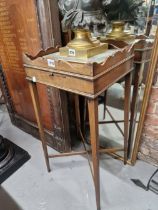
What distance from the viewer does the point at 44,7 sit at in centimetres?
109

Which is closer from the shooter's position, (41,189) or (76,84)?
(76,84)

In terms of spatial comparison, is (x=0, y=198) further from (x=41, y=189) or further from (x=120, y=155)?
(x=120, y=155)

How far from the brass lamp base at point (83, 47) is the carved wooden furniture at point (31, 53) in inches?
13.0

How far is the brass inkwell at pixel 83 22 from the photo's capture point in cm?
82

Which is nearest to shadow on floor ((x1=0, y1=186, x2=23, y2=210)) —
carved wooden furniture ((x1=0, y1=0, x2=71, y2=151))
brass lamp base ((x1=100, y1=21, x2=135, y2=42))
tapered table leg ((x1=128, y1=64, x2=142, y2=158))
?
carved wooden furniture ((x1=0, y1=0, x2=71, y2=151))

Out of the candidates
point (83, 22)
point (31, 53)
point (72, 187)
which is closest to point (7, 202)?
point (72, 187)

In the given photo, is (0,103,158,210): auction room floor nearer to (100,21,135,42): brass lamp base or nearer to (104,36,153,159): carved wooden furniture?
(104,36,153,159): carved wooden furniture

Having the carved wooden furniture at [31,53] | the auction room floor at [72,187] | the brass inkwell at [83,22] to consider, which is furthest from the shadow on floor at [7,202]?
the brass inkwell at [83,22]

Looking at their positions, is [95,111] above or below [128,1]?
below

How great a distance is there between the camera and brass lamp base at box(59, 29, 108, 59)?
0.86m

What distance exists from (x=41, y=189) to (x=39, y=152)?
397 millimetres

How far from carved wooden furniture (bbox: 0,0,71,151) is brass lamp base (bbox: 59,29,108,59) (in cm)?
33

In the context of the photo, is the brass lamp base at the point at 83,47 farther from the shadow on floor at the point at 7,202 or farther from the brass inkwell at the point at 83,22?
the shadow on floor at the point at 7,202

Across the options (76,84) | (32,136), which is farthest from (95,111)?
(32,136)
